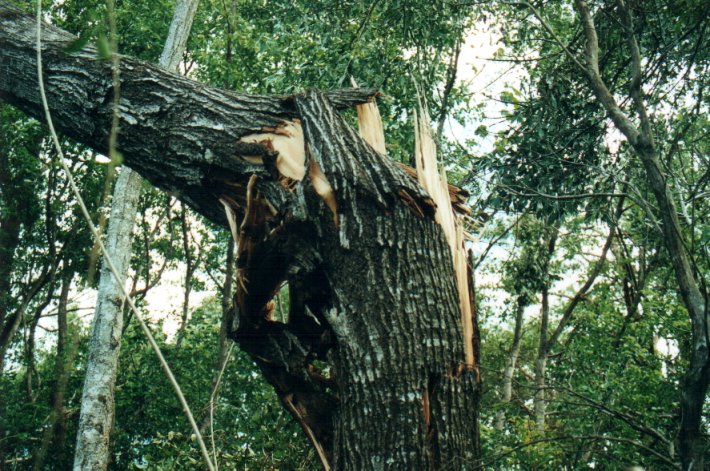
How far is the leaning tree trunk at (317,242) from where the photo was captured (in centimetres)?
179

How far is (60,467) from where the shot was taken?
10.1 m

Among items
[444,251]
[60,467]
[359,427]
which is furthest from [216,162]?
[60,467]

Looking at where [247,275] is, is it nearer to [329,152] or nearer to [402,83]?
[329,152]

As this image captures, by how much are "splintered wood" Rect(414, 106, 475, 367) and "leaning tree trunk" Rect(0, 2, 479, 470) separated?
6cm

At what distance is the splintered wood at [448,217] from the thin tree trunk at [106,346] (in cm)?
454

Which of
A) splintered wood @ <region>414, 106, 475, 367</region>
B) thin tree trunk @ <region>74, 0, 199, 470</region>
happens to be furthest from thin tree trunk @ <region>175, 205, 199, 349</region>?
splintered wood @ <region>414, 106, 475, 367</region>

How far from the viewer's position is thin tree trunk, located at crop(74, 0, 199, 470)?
6.26 m

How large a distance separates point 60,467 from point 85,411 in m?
4.65

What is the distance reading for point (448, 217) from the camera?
220 cm

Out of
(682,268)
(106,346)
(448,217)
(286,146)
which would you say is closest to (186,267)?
(106,346)

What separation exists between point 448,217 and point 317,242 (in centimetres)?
48

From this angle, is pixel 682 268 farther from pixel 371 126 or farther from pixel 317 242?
pixel 317 242

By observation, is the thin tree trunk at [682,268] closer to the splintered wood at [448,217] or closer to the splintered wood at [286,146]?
the splintered wood at [448,217]

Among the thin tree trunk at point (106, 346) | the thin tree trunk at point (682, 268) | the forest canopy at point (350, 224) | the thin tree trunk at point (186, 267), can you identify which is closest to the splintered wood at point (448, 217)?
the forest canopy at point (350, 224)
